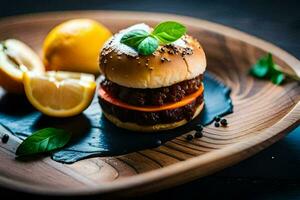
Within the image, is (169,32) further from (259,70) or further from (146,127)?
(259,70)

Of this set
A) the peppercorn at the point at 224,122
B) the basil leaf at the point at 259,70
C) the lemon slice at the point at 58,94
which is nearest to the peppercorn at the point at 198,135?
the peppercorn at the point at 224,122

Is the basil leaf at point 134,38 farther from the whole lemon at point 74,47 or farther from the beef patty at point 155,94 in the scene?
the whole lemon at point 74,47

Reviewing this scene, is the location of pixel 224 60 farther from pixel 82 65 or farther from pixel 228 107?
pixel 82 65

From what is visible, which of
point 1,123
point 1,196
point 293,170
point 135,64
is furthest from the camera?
point 1,123

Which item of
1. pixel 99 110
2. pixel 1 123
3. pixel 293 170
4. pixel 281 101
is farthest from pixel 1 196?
pixel 281 101

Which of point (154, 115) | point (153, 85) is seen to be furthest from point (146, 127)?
point (153, 85)

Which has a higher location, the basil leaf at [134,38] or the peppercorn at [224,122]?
the basil leaf at [134,38]
